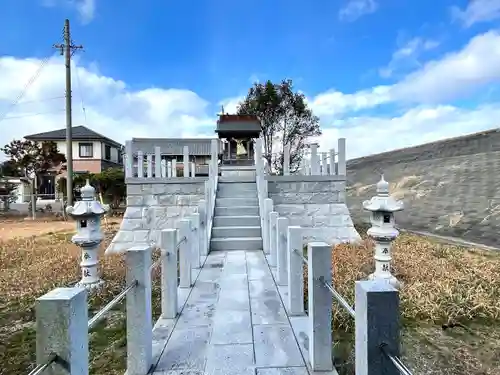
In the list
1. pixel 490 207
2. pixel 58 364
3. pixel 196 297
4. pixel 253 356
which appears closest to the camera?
pixel 58 364

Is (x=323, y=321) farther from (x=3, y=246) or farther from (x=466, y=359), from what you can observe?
(x=3, y=246)

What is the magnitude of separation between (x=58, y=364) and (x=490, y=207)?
879 cm

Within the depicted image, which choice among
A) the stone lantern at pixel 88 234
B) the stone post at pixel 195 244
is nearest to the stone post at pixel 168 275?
the stone post at pixel 195 244

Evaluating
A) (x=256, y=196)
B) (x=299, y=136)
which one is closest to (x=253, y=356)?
(x=256, y=196)

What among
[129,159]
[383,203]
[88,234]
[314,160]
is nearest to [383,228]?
[383,203]

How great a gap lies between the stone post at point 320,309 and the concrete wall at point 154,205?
6433 mm

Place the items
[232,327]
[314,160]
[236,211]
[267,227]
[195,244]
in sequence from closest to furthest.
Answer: [232,327] < [195,244] < [267,227] < [236,211] < [314,160]

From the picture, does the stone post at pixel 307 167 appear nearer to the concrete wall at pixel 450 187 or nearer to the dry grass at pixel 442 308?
the concrete wall at pixel 450 187

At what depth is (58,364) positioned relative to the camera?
4.86 feet

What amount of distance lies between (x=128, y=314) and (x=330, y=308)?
1.52 meters

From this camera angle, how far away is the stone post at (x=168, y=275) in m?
3.52

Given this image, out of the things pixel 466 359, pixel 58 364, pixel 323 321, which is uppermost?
pixel 58 364

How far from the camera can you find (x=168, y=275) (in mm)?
3541

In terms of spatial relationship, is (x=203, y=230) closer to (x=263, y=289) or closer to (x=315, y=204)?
(x=263, y=289)
